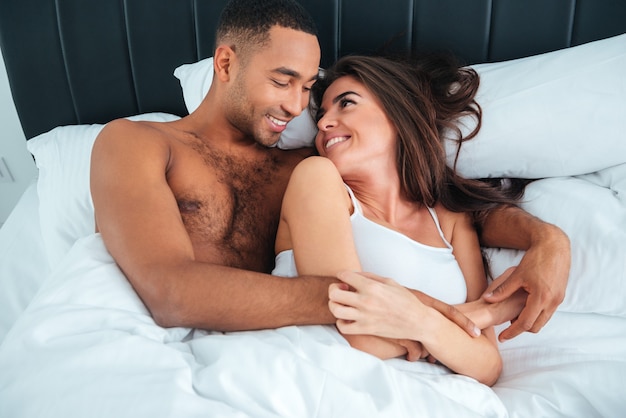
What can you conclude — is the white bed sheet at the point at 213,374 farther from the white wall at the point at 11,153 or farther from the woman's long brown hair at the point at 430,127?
the white wall at the point at 11,153

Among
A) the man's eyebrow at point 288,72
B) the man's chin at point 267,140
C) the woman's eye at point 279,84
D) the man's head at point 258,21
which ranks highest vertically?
the man's head at point 258,21

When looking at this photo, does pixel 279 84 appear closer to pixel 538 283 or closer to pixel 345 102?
pixel 345 102

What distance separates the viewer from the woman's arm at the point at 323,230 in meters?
0.99

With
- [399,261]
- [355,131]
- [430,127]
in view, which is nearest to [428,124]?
[430,127]

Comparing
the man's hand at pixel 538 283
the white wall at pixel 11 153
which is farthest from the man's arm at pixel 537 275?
the white wall at pixel 11 153

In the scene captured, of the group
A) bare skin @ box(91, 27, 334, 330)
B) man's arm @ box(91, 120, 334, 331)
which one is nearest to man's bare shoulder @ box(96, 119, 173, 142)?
bare skin @ box(91, 27, 334, 330)

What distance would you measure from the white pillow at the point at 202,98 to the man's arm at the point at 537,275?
65 centimetres

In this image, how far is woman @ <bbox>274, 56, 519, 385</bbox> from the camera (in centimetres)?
102

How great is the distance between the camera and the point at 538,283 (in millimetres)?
1059

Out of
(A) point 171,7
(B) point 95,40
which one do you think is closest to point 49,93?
(B) point 95,40

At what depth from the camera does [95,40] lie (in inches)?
69.7

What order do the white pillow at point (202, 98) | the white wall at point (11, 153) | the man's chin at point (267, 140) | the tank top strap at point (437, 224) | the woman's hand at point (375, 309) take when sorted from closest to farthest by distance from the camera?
the woman's hand at point (375, 309) < the tank top strap at point (437, 224) < the man's chin at point (267, 140) < the white pillow at point (202, 98) < the white wall at point (11, 153)

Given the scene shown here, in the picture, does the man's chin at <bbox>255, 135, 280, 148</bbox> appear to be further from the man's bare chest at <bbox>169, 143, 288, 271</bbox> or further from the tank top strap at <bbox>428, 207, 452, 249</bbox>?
the tank top strap at <bbox>428, 207, 452, 249</bbox>

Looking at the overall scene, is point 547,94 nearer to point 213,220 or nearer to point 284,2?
point 284,2
